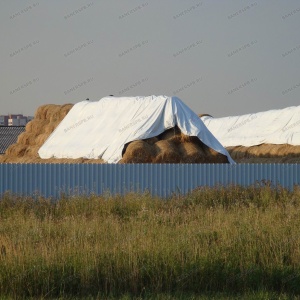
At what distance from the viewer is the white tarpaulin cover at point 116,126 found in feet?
77.9

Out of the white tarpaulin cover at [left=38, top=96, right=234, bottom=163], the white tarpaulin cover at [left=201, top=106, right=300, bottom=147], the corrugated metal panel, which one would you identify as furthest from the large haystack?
the white tarpaulin cover at [left=201, top=106, right=300, bottom=147]

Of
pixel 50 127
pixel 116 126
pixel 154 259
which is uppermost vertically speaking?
pixel 50 127

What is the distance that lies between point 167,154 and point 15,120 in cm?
5255

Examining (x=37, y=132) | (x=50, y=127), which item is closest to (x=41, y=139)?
(x=50, y=127)

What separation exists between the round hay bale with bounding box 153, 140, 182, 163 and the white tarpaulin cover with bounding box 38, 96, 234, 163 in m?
0.81

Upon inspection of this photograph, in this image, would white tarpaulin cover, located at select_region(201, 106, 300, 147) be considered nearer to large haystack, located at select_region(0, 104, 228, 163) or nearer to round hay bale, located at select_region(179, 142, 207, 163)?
large haystack, located at select_region(0, 104, 228, 163)

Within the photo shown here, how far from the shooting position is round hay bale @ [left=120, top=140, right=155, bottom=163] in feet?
73.8

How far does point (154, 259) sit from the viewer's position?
31.1 feet

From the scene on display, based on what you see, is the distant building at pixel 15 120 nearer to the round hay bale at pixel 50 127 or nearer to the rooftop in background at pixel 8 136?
the rooftop in background at pixel 8 136

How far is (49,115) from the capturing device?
105 ft

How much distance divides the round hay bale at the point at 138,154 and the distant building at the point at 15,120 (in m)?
A: 42.4

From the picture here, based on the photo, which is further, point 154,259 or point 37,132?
point 37,132

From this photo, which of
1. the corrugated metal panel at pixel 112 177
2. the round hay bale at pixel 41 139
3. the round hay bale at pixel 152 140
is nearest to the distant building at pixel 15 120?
the round hay bale at pixel 41 139

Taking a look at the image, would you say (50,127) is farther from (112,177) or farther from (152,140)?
(112,177)
